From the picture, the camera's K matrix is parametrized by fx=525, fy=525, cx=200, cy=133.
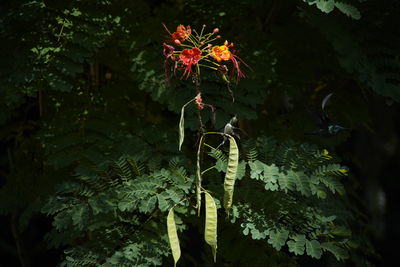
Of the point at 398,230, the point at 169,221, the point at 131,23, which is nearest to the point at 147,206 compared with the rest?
the point at 169,221

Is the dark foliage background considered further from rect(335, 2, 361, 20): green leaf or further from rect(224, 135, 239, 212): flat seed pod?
rect(224, 135, 239, 212): flat seed pod

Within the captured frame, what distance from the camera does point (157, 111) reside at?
2553mm

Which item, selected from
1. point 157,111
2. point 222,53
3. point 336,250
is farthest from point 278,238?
point 157,111

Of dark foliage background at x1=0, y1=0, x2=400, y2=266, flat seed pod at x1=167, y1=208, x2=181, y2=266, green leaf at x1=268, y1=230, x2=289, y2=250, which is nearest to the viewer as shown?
flat seed pod at x1=167, y1=208, x2=181, y2=266

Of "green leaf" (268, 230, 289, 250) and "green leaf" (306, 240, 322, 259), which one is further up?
"green leaf" (306, 240, 322, 259)

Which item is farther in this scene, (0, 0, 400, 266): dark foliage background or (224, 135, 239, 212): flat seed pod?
(0, 0, 400, 266): dark foliage background

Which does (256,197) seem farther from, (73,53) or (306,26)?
(306,26)

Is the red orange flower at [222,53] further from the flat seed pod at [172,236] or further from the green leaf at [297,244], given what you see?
the green leaf at [297,244]

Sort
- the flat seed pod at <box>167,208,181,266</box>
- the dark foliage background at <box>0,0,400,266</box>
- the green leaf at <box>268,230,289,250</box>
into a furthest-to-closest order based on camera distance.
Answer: the dark foliage background at <box>0,0,400,266</box>, the green leaf at <box>268,230,289,250</box>, the flat seed pod at <box>167,208,181,266</box>

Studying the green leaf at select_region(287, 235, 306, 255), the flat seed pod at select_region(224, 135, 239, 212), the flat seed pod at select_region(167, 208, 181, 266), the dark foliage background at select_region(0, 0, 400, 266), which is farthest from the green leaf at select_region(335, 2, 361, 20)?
the flat seed pod at select_region(167, 208, 181, 266)

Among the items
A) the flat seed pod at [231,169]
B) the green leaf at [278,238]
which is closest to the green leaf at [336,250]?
the green leaf at [278,238]

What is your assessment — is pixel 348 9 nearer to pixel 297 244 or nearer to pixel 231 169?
pixel 231 169

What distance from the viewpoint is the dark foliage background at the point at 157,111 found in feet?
5.69

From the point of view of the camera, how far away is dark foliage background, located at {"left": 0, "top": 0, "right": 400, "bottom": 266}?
174 centimetres
